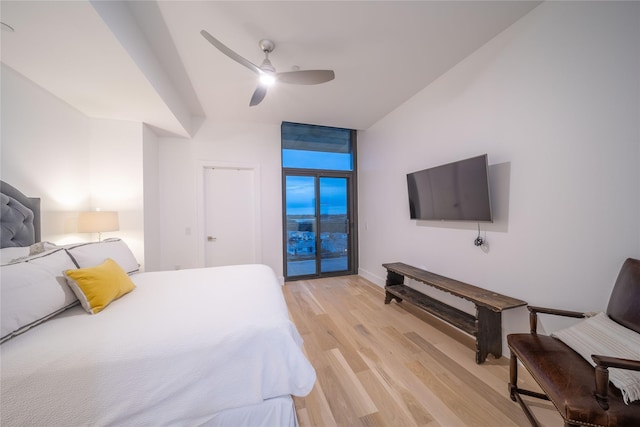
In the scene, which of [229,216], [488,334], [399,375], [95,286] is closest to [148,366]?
[95,286]

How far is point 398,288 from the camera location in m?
2.82

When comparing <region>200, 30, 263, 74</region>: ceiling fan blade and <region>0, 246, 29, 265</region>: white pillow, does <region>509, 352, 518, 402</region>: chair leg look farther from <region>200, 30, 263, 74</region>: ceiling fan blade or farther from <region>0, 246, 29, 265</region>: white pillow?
<region>0, 246, 29, 265</region>: white pillow

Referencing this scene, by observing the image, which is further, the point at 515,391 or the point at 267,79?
the point at 267,79

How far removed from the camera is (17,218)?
5.41ft

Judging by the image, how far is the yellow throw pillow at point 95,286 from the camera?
1271 mm

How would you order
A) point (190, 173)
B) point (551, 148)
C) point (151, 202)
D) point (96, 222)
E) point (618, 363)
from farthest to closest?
1. point (190, 173)
2. point (151, 202)
3. point (96, 222)
4. point (551, 148)
5. point (618, 363)

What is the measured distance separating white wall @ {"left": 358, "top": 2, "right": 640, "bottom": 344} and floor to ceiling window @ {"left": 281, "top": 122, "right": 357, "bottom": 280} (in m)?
1.92

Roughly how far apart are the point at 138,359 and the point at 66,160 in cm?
257

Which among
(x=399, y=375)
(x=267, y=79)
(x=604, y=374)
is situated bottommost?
(x=399, y=375)

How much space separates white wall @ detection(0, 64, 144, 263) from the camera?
1730 mm

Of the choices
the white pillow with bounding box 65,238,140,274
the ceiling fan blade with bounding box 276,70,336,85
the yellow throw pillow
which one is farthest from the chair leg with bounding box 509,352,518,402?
the white pillow with bounding box 65,238,140,274

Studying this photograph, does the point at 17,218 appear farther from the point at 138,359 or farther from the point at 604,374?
the point at 604,374

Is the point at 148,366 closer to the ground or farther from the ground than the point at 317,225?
closer to the ground

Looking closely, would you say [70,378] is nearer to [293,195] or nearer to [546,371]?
[546,371]
